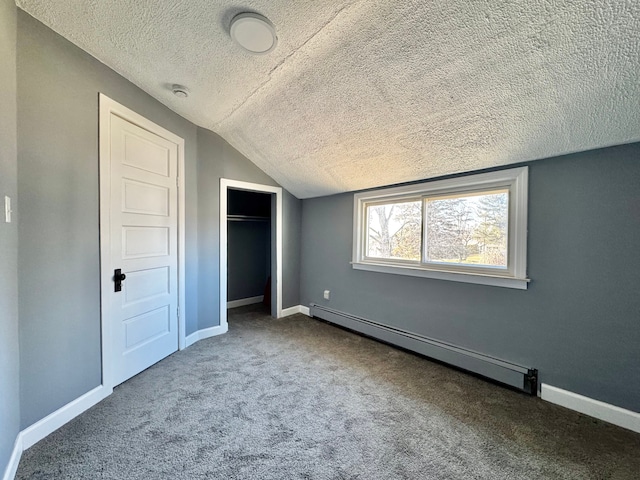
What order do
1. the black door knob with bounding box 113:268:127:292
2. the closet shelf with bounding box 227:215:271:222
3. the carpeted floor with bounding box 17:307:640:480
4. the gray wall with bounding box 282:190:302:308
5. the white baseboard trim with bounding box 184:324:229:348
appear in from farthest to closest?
the closet shelf with bounding box 227:215:271:222, the gray wall with bounding box 282:190:302:308, the white baseboard trim with bounding box 184:324:229:348, the black door knob with bounding box 113:268:127:292, the carpeted floor with bounding box 17:307:640:480

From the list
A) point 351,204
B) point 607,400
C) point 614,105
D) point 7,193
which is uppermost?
point 614,105

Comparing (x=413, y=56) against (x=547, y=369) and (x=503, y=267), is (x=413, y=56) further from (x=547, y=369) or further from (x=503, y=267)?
(x=547, y=369)

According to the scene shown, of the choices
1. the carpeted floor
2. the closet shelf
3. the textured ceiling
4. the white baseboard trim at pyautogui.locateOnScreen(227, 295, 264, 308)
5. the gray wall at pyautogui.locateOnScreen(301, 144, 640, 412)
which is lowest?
the carpeted floor

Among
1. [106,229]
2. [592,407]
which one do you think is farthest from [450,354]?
[106,229]

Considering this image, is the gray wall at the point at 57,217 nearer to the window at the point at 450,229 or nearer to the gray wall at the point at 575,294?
the window at the point at 450,229

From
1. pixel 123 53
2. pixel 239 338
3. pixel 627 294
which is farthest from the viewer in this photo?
pixel 239 338

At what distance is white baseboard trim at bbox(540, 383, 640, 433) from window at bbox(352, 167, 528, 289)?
2.68 ft

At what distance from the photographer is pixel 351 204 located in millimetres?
3559

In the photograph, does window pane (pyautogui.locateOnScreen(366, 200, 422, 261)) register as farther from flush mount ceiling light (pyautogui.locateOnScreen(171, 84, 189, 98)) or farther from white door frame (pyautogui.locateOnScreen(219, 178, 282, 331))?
flush mount ceiling light (pyautogui.locateOnScreen(171, 84, 189, 98))

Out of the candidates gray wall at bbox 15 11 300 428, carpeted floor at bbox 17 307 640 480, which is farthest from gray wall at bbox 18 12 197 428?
carpeted floor at bbox 17 307 640 480

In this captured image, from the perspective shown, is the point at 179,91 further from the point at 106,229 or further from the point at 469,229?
the point at 469,229

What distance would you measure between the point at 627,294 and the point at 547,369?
762 millimetres

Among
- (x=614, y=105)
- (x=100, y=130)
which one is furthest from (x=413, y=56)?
(x=100, y=130)

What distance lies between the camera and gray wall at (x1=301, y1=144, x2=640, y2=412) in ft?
5.73
